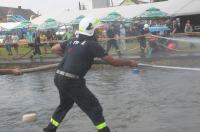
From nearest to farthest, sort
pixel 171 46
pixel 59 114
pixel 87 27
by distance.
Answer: pixel 87 27
pixel 59 114
pixel 171 46

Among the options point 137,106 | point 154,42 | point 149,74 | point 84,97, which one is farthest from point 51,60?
point 84,97

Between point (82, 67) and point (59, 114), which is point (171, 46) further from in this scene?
point (82, 67)

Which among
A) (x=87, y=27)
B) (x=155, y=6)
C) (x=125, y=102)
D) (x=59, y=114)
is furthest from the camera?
(x=155, y=6)

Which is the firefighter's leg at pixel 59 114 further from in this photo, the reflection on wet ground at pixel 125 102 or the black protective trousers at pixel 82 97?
the reflection on wet ground at pixel 125 102

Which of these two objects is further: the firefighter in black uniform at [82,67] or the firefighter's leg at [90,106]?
the firefighter's leg at [90,106]

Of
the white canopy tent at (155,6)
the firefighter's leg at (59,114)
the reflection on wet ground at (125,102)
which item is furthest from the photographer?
the white canopy tent at (155,6)

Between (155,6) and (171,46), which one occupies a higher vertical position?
(155,6)

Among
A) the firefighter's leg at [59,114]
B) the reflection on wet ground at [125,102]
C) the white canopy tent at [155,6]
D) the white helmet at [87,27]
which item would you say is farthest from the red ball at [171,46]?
the white canopy tent at [155,6]

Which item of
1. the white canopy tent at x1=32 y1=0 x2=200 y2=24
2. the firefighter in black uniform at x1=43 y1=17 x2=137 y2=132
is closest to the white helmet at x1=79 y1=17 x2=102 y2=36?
the firefighter in black uniform at x1=43 y1=17 x2=137 y2=132

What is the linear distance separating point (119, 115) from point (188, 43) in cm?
820

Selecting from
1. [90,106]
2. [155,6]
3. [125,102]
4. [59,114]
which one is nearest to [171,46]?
[125,102]

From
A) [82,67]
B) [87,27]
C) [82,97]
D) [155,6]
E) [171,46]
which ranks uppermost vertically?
[155,6]

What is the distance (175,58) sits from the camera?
693 inches

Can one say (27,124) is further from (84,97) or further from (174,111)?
(174,111)
